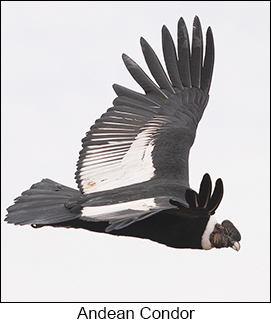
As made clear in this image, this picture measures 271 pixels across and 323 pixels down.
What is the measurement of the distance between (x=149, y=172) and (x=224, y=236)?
1.18m

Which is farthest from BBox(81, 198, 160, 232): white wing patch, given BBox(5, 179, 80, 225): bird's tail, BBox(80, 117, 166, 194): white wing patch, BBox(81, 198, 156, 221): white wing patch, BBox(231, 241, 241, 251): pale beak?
BBox(231, 241, 241, 251): pale beak

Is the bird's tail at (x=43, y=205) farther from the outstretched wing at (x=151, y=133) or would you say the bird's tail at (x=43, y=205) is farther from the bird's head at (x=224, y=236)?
the bird's head at (x=224, y=236)

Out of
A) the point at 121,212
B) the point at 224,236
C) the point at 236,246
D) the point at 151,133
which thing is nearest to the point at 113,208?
the point at 121,212

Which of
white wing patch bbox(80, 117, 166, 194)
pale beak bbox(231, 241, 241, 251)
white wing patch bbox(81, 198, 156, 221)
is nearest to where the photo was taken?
white wing patch bbox(81, 198, 156, 221)

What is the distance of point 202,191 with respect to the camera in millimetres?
6945

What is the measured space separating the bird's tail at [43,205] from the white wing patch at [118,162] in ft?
0.95

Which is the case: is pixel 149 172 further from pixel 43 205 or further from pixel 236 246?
pixel 236 246

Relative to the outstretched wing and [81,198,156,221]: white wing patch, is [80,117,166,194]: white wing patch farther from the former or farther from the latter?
[81,198,156,221]: white wing patch

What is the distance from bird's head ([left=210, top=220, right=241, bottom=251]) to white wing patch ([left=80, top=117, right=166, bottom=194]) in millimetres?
1021

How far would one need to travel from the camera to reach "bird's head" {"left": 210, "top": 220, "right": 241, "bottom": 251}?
25.9 feet

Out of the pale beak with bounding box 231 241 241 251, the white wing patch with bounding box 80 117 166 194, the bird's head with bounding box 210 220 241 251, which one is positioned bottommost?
the pale beak with bounding box 231 241 241 251

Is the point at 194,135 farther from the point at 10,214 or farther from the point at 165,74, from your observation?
the point at 10,214

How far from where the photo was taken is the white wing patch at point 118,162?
8625 mm

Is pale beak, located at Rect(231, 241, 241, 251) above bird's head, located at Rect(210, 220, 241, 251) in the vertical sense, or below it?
below
